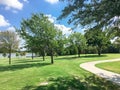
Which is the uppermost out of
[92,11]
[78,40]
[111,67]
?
[78,40]

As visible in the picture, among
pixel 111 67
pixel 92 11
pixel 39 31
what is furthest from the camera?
pixel 39 31

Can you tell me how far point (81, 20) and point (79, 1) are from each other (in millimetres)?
1529

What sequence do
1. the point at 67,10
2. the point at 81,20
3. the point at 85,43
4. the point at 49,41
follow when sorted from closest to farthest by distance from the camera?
the point at 67,10
the point at 81,20
the point at 49,41
the point at 85,43

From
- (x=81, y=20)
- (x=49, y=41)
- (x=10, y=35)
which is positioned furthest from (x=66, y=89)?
(x=10, y=35)

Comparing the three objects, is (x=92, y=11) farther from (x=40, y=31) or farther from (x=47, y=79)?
(x=40, y=31)

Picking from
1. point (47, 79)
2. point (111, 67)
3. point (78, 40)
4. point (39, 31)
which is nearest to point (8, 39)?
point (39, 31)

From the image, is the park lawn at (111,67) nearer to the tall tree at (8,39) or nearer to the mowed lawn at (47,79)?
the mowed lawn at (47,79)

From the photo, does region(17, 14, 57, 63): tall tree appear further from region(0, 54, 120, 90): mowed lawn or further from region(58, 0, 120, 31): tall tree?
region(58, 0, 120, 31): tall tree

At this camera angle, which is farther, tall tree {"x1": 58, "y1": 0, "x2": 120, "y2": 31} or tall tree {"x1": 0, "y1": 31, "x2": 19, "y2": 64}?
Result: tall tree {"x1": 0, "y1": 31, "x2": 19, "y2": 64}

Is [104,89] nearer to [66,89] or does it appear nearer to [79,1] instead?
[66,89]

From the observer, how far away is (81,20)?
1113 centimetres

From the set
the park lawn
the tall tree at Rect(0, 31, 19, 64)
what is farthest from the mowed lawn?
the tall tree at Rect(0, 31, 19, 64)

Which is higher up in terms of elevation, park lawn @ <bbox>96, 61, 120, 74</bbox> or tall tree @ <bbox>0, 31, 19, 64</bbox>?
tall tree @ <bbox>0, 31, 19, 64</bbox>

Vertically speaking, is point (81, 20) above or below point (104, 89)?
above
